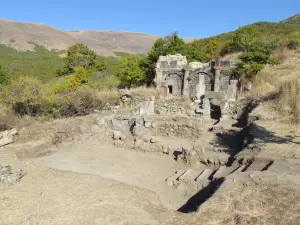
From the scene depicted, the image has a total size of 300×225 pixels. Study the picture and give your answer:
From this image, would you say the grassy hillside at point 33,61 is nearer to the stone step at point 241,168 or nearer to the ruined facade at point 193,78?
the ruined facade at point 193,78

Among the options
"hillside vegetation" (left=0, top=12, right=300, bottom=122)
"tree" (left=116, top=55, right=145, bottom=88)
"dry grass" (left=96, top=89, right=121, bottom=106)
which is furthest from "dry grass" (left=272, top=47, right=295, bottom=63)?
"dry grass" (left=96, top=89, right=121, bottom=106)

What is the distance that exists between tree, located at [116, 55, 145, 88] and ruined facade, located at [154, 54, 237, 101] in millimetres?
3340

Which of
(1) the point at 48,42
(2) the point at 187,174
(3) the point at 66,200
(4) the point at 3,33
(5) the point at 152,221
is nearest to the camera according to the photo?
(5) the point at 152,221

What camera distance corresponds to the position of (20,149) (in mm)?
10328

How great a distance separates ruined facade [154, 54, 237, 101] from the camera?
19266 millimetres

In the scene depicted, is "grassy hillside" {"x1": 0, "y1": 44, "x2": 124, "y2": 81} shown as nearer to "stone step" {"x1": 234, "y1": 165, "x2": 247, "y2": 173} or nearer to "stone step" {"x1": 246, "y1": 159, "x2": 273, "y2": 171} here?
"stone step" {"x1": 234, "y1": 165, "x2": 247, "y2": 173}

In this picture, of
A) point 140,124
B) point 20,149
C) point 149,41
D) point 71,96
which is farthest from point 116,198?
point 149,41

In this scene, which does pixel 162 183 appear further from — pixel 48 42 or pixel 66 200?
pixel 48 42

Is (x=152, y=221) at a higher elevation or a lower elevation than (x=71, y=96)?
lower

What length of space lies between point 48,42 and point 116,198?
284 ft

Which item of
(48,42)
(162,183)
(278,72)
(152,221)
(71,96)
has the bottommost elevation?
(162,183)

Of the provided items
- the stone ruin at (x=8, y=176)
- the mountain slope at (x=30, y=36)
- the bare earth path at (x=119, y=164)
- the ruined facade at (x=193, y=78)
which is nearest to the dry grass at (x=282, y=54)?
the ruined facade at (x=193, y=78)

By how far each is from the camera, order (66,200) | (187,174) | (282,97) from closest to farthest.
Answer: (66,200)
(187,174)
(282,97)

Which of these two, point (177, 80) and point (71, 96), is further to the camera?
point (177, 80)
